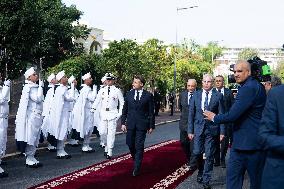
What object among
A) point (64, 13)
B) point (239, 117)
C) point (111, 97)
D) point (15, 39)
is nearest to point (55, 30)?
point (64, 13)

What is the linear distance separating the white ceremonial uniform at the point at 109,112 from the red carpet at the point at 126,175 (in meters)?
0.56

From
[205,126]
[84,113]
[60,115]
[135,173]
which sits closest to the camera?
[205,126]

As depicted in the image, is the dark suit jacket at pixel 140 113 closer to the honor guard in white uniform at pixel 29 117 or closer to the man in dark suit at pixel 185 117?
the man in dark suit at pixel 185 117

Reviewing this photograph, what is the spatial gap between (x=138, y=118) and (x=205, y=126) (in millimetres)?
2003

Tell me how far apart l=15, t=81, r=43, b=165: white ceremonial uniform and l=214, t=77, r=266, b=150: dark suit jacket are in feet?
19.9

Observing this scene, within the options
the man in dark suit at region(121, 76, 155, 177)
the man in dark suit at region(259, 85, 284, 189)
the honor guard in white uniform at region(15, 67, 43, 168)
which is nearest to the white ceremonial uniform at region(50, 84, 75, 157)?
the honor guard in white uniform at region(15, 67, 43, 168)

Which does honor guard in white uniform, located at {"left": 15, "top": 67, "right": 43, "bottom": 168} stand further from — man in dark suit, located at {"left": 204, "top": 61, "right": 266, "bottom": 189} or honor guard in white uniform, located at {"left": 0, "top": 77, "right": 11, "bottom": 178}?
man in dark suit, located at {"left": 204, "top": 61, "right": 266, "bottom": 189}

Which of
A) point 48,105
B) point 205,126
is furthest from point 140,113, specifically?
point 48,105

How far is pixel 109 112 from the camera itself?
41.8 feet

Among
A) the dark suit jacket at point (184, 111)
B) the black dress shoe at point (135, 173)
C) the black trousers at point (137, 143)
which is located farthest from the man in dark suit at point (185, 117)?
the black dress shoe at point (135, 173)

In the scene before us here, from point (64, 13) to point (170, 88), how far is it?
13715 mm

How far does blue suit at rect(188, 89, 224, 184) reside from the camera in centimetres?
855

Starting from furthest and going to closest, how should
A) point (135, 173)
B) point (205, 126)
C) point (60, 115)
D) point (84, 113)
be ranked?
point (84, 113) < point (60, 115) < point (135, 173) < point (205, 126)

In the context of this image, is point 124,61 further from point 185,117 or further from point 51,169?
point 51,169
